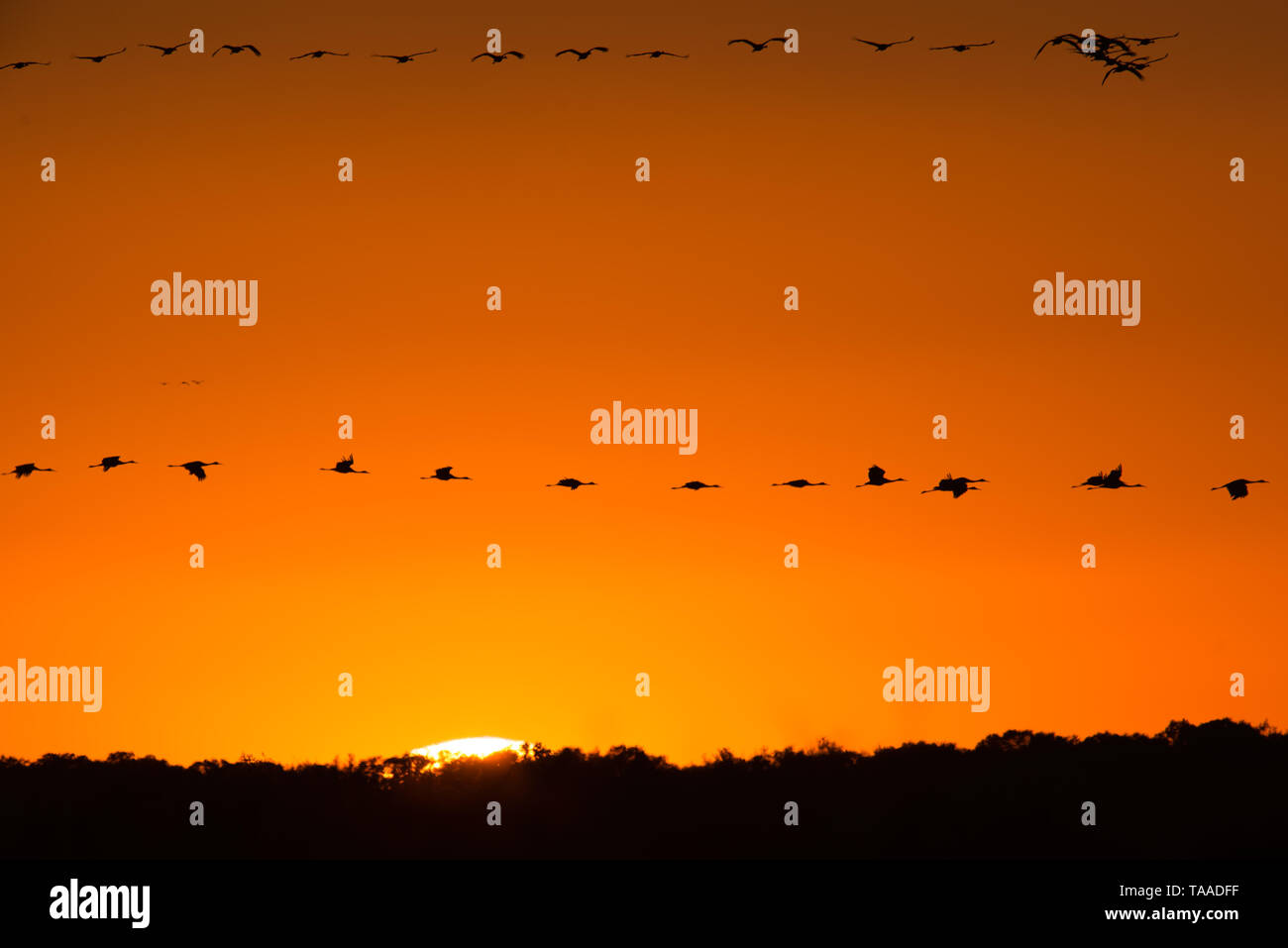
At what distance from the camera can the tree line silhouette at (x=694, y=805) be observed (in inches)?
4557

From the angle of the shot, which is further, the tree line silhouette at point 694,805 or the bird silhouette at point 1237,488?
the tree line silhouette at point 694,805

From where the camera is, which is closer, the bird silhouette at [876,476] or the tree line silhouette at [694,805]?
the bird silhouette at [876,476]

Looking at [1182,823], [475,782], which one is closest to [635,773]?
[475,782]

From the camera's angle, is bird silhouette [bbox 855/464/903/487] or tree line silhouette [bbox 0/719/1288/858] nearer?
bird silhouette [bbox 855/464/903/487]

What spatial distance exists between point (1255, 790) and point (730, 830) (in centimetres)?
2570

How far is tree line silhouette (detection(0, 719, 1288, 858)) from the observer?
115750 millimetres

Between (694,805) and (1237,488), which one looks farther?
(694,805)

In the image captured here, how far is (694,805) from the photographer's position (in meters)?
119

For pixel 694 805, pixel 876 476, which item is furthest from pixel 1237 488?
pixel 694 805

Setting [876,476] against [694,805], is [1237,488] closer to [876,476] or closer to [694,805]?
[876,476]
